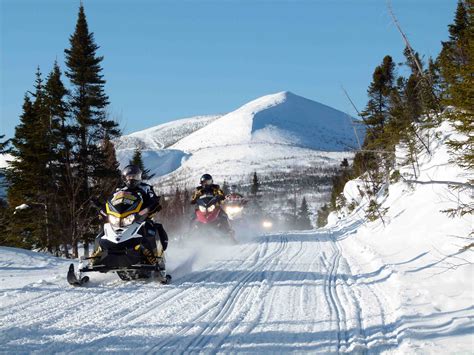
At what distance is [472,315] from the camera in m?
5.23

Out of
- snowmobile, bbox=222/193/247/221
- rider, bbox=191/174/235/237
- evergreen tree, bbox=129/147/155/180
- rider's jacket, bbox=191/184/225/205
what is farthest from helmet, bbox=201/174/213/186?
evergreen tree, bbox=129/147/155/180

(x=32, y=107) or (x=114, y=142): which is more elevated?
(x=32, y=107)

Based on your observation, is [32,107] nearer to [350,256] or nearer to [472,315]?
[350,256]

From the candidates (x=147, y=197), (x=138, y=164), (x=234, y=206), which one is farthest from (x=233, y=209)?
(x=138, y=164)

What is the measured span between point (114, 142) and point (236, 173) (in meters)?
175

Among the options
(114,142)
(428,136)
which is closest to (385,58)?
(428,136)

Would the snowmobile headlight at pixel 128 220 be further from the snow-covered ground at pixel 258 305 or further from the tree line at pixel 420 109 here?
the tree line at pixel 420 109

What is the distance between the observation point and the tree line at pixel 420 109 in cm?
826

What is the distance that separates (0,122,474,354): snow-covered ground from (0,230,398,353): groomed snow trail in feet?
0.04

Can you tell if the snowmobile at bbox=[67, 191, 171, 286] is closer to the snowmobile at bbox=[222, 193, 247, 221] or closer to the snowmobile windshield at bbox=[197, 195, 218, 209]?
the snowmobile windshield at bbox=[197, 195, 218, 209]

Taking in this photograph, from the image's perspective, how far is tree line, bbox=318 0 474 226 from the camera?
325 inches

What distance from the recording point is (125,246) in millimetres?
7148

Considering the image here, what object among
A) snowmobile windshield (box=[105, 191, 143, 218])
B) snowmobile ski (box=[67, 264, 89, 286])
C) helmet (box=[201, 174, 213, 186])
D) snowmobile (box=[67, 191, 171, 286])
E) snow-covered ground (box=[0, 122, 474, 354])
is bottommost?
snow-covered ground (box=[0, 122, 474, 354])

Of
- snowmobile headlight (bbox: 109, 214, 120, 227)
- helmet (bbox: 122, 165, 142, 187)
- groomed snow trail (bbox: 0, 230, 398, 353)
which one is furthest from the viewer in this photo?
helmet (bbox: 122, 165, 142, 187)
